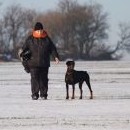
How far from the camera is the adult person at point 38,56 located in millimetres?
17797

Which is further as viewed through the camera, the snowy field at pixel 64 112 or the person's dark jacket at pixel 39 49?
the person's dark jacket at pixel 39 49

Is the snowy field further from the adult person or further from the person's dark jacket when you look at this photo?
the person's dark jacket

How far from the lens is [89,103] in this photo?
16266 millimetres

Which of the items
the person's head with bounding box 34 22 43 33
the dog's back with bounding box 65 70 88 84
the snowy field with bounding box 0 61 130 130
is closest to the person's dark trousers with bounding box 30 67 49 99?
the snowy field with bounding box 0 61 130 130

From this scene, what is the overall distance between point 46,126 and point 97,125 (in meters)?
0.88

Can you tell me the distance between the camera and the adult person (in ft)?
58.4

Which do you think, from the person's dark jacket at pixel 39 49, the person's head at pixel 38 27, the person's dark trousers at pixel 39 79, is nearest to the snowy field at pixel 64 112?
the person's dark trousers at pixel 39 79

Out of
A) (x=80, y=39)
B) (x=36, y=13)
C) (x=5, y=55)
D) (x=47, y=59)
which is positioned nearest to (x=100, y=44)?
(x=80, y=39)

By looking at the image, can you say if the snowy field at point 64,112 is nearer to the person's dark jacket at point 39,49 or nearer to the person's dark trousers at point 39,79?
the person's dark trousers at point 39,79

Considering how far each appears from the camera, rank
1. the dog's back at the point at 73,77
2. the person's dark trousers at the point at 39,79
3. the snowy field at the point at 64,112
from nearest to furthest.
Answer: the snowy field at the point at 64,112
the dog's back at the point at 73,77
the person's dark trousers at the point at 39,79

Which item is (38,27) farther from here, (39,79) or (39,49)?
(39,79)

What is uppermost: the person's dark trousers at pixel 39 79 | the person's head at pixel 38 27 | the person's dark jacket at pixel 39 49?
the person's head at pixel 38 27

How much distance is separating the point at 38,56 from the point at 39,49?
191 mm

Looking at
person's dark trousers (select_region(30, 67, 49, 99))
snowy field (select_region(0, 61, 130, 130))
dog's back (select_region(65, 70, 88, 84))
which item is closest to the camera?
snowy field (select_region(0, 61, 130, 130))
